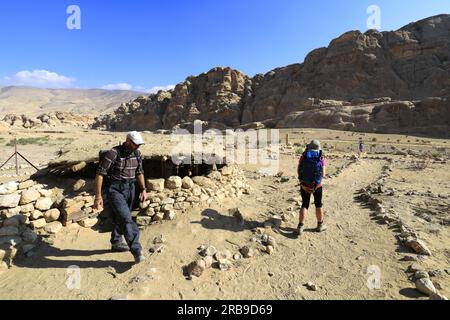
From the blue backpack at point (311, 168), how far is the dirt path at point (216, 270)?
3.37ft

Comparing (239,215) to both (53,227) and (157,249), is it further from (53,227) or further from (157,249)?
→ (53,227)

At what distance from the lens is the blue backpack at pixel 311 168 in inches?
203

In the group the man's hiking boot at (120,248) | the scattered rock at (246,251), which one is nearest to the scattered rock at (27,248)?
the man's hiking boot at (120,248)

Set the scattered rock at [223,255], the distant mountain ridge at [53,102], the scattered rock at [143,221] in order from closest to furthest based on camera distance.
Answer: the scattered rock at [223,255] → the scattered rock at [143,221] → the distant mountain ridge at [53,102]

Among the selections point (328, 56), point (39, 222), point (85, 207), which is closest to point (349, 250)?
point (85, 207)

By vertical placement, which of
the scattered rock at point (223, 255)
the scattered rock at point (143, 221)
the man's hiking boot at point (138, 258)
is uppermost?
the scattered rock at point (143, 221)

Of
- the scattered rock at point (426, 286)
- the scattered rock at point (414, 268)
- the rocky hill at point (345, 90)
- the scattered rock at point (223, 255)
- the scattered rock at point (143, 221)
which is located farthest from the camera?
the rocky hill at point (345, 90)

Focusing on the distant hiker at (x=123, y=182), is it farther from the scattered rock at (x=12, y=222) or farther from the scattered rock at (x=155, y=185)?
the scattered rock at (x=12, y=222)


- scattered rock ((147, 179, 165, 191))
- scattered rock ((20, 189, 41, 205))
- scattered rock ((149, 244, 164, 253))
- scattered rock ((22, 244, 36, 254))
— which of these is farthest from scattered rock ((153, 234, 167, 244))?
scattered rock ((20, 189, 41, 205))

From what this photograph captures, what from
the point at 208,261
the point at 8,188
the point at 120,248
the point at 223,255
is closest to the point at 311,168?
the point at 223,255

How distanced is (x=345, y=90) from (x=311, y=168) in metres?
48.8

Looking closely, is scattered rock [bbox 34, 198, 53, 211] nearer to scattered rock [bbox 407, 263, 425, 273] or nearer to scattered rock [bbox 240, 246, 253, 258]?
scattered rock [bbox 240, 246, 253, 258]
